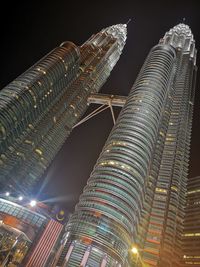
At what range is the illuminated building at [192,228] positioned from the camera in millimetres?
106875

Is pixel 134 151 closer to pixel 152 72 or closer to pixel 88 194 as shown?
pixel 88 194

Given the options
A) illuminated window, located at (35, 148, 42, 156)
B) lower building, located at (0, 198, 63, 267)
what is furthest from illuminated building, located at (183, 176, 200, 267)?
illuminated window, located at (35, 148, 42, 156)

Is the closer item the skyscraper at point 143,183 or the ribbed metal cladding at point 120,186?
the ribbed metal cladding at point 120,186

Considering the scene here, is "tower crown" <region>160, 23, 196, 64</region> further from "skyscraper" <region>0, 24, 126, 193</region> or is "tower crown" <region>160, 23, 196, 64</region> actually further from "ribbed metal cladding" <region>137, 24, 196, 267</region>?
"skyscraper" <region>0, 24, 126, 193</region>

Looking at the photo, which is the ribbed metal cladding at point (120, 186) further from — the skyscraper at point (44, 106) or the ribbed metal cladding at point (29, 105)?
the skyscraper at point (44, 106)

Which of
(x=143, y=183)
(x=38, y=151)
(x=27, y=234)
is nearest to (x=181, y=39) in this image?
(x=38, y=151)

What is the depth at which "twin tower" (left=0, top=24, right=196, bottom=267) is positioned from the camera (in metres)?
50.8

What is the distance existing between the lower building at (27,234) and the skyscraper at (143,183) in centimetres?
2523

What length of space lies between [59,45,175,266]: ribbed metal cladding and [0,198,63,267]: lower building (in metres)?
25.4

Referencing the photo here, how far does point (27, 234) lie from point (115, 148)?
3614 cm

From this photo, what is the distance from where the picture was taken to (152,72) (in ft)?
298

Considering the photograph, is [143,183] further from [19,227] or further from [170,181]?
[19,227]

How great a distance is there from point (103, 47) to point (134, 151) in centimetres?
8170

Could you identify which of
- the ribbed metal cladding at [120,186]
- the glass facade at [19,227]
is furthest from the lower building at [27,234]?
the ribbed metal cladding at [120,186]
